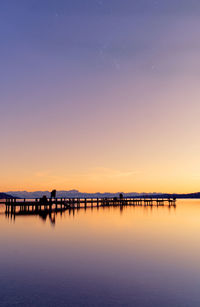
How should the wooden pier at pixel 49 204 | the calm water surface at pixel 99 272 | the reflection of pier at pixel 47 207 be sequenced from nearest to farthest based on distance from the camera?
the calm water surface at pixel 99 272 < the reflection of pier at pixel 47 207 < the wooden pier at pixel 49 204

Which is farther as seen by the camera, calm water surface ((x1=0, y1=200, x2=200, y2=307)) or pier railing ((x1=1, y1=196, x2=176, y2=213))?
pier railing ((x1=1, y1=196, x2=176, y2=213))

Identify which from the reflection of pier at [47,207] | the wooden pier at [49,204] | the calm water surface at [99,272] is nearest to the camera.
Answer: the calm water surface at [99,272]

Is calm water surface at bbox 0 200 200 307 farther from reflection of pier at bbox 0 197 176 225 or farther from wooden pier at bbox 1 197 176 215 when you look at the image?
wooden pier at bbox 1 197 176 215

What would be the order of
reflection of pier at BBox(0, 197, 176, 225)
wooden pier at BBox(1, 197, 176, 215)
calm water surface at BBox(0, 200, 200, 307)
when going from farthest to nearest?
wooden pier at BBox(1, 197, 176, 215), reflection of pier at BBox(0, 197, 176, 225), calm water surface at BBox(0, 200, 200, 307)

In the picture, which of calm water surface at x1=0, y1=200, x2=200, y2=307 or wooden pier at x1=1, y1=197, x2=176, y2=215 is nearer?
calm water surface at x1=0, y1=200, x2=200, y2=307

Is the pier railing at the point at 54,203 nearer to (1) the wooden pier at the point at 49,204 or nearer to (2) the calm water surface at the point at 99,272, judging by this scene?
(1) the wooden pier at the point at 49,204

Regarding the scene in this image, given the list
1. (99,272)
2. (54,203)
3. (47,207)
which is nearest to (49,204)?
(54,203)

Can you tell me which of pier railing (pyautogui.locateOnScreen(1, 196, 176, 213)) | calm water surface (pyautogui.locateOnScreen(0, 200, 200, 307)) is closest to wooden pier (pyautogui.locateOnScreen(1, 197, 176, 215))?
pier railing (pyautogui.locateOnScreen(1, 196, 176, 213))

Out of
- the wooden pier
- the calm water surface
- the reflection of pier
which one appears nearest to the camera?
the calm water surface

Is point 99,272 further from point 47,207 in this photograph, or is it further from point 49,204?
point 47,207

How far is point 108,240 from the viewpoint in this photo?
25406mm

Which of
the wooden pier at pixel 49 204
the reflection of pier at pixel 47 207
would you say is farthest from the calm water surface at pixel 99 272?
the wooden pier at pixel 49 204

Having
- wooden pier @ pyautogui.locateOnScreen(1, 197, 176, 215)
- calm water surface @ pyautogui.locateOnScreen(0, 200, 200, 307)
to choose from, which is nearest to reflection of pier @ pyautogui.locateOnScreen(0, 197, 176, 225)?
wooden pier @ pyautogui.locateOnScreen(1, 197, 176, 215)

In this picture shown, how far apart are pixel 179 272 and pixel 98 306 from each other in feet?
21.6
